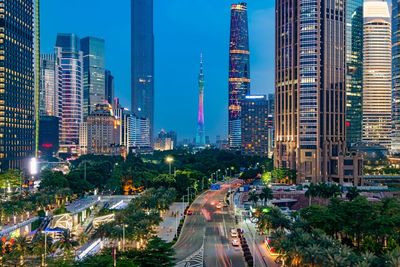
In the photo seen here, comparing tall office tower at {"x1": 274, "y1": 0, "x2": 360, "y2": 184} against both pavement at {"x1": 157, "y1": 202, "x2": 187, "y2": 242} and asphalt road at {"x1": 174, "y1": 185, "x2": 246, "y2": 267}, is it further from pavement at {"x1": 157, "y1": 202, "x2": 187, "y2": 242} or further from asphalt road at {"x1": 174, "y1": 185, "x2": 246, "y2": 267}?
pavement at {"x1": 157, "y1": 202, "x2": 187, "y2": 242}

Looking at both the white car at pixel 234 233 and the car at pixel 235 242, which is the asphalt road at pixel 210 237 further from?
the white car at pixel 234 233

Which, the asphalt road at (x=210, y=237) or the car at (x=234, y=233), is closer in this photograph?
the asphalt road at (x=210, y=237)

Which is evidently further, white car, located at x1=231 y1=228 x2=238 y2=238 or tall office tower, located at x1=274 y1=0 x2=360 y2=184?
tall office tower, located at x1=274 y1=0 x2=360 y2=184

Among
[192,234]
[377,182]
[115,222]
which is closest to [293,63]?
[377,182]

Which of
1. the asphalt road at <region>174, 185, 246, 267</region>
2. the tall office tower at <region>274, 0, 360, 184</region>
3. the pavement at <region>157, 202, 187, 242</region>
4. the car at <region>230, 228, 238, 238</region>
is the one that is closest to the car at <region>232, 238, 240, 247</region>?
the asphalt road at <region>174, 185, 246, 267</region>

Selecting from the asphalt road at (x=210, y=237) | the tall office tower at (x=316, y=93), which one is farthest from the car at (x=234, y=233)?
the tall office tower at (x=316, y=93)
